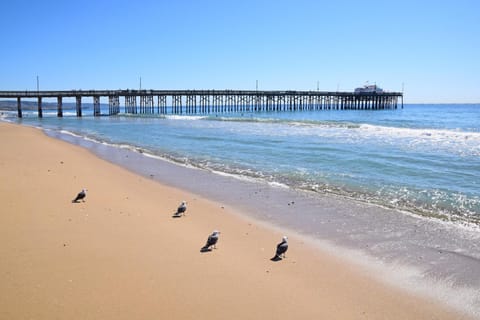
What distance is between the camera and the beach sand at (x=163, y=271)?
13.2ft

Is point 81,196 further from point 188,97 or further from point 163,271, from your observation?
point 188,97

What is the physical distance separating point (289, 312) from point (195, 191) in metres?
6.13

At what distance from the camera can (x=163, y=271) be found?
16.0ft

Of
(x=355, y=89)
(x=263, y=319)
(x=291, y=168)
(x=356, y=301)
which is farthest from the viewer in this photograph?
(x=355, y=89)

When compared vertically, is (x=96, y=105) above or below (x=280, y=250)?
above

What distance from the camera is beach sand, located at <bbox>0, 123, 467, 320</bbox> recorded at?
4.04 m

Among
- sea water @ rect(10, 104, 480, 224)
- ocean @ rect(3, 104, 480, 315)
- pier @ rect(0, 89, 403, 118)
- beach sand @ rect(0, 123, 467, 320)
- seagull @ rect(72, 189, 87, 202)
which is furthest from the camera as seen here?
pier @ rect(0, 89, 403, 118)

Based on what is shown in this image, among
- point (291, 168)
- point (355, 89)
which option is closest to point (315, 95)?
point (355, 89)

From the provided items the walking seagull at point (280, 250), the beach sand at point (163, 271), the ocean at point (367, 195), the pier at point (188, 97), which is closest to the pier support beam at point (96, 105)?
the pier at point (188, 97)

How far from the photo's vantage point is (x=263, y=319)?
12.9 ft

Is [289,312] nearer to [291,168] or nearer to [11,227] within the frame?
[11,227]

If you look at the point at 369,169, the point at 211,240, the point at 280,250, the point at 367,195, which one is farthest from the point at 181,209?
the point at 369,169

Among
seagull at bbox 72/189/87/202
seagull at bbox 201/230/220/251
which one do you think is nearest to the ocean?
seagull at bbox 201/230/220/251

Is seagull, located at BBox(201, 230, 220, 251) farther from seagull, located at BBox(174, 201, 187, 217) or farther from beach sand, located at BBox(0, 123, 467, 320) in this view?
seagull, located at BBox(174, 201, 187, 217)
